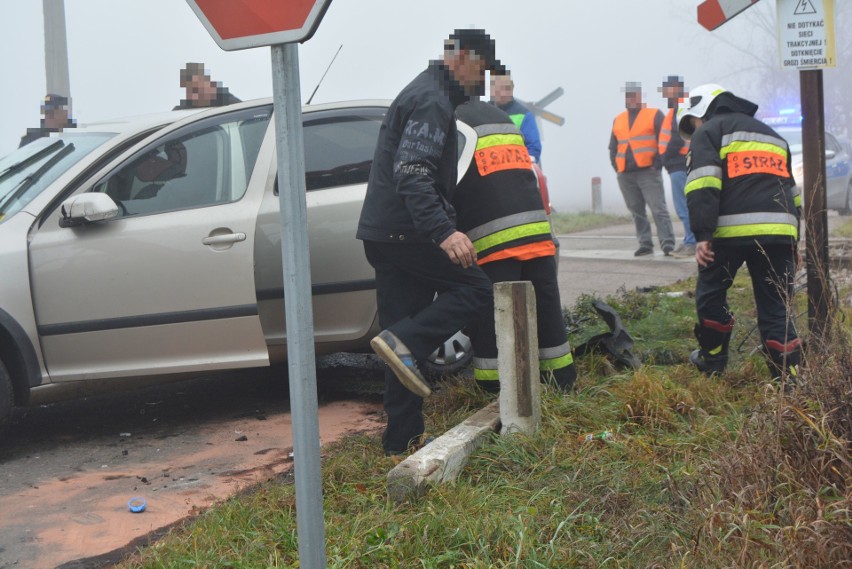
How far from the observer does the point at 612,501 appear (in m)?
3.15

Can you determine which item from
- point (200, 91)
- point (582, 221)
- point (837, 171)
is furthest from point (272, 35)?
point (837, 171)

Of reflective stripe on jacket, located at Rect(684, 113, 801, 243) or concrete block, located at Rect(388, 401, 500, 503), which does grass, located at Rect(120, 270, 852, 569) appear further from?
reflective stripe on jacket, located at Rect(684, 113, 801, 243)

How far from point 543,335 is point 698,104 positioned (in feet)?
5.00

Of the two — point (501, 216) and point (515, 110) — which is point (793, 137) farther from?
point (501, 216)

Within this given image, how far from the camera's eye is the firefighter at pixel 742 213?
15.1 feet

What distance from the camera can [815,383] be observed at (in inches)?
119

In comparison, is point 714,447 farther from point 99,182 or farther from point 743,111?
point 99,182

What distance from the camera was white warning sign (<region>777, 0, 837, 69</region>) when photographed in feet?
15.4

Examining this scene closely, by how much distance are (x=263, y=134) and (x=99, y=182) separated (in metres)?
0.87

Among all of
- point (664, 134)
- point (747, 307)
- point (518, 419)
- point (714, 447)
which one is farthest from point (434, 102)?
point (664, 134)

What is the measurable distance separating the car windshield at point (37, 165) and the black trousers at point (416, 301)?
1.77 m

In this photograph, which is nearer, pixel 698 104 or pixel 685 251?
pixel 698 104

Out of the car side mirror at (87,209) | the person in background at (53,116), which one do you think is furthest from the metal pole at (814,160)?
the person in background at (53,116)

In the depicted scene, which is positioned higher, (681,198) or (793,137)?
(793,137)
